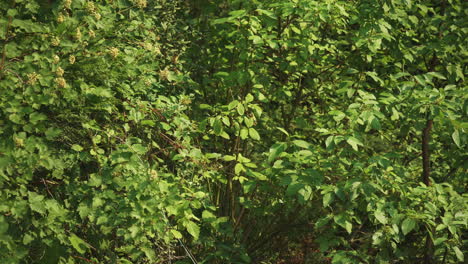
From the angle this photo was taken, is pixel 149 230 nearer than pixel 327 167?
Yes

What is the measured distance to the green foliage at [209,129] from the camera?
9.41 ft

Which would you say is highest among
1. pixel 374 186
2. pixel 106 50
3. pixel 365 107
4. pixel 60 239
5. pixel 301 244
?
pixel 106 50

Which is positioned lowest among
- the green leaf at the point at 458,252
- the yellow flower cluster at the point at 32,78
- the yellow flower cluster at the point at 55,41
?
the green leaf at the point at 458,252

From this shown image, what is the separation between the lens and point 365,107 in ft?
10.8

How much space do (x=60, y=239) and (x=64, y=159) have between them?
40 centimetres

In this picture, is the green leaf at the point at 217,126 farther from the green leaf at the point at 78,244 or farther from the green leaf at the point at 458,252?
the green leaf at the point at 458,252

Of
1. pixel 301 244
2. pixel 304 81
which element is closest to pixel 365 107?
pixel 304 81

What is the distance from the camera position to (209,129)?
3844mm

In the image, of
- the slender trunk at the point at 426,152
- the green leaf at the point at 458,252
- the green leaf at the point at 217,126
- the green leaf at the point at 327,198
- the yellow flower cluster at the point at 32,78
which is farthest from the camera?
the slender trunk at the point at 426,152

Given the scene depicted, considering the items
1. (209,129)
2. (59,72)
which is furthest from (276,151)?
(59,72)

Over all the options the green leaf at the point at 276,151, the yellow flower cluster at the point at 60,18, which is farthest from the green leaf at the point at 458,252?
the yellow flower cluster at the point at 60,18

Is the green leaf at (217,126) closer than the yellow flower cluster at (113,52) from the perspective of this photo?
No

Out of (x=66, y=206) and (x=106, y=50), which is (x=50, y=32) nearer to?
(x=106, y=50)

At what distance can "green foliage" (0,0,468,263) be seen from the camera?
2.87 m
